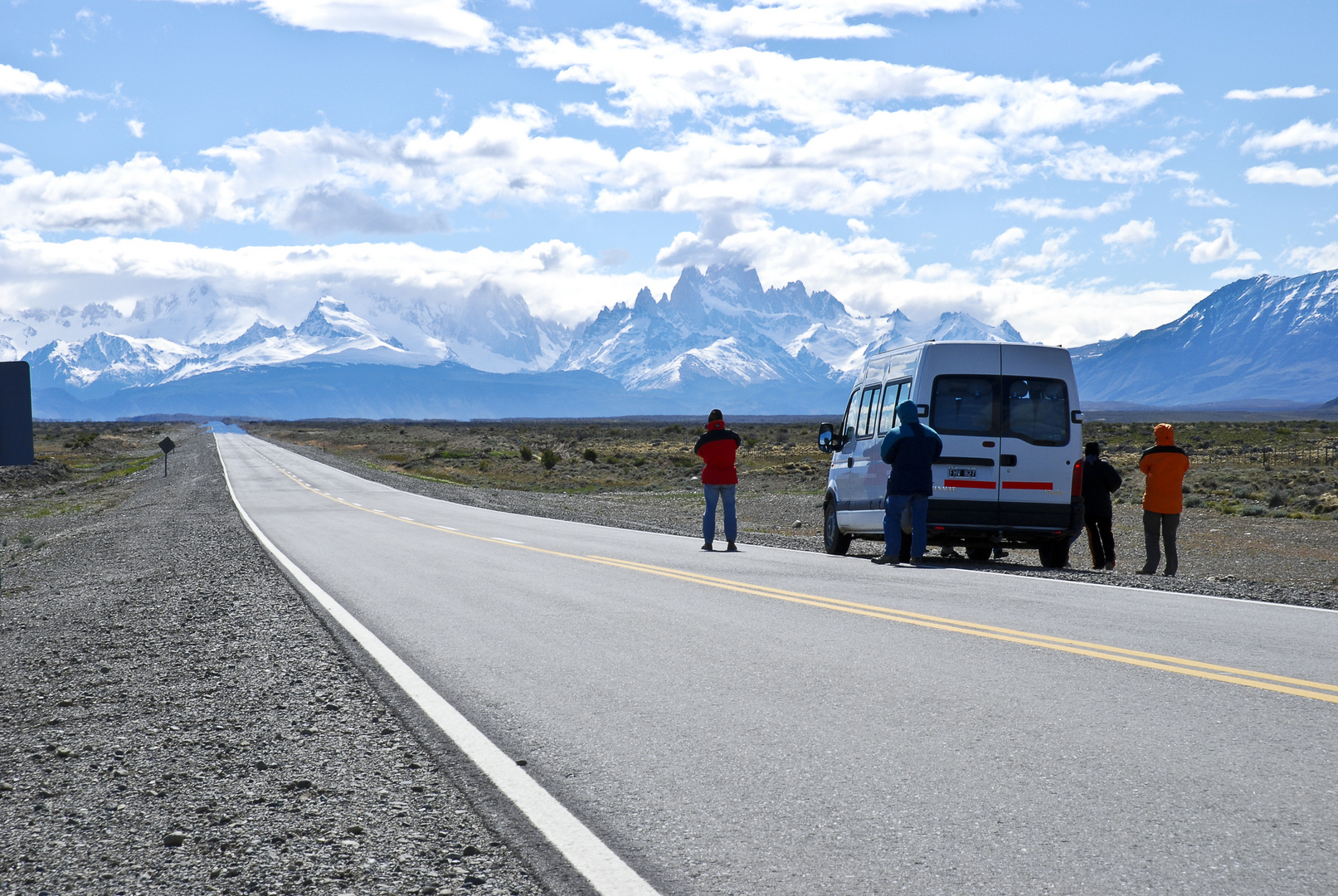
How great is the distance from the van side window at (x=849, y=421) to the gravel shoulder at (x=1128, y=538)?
1.70m

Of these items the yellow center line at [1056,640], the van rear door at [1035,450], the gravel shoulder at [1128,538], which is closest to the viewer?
the yellow center line at [1056,640]

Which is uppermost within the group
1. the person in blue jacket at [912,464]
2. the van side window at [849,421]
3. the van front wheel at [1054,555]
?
the van side window at [849,421]

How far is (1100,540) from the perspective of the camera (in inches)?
576

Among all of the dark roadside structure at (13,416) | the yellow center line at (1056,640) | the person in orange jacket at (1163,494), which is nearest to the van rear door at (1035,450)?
the person in orange jacket at (1163,494)

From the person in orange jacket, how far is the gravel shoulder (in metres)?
0.64

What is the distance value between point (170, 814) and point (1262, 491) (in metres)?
32.0

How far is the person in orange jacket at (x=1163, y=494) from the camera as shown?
13.4 m

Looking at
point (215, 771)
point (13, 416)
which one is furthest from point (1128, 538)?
point (215, 771)

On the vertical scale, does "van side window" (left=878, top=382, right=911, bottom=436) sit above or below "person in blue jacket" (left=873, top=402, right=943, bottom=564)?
above

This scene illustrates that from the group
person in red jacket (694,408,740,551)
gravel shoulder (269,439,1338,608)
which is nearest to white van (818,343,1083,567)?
gravel shoulder (269,439,1338,608)

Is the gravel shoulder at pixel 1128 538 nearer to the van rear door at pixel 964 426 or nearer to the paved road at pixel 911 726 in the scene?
the van rear door at pixel 964 426

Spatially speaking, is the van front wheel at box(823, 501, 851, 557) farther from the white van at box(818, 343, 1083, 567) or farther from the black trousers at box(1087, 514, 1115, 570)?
the black trousers at box(1087, 514, 1115, 570)

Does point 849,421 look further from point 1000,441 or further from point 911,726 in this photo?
point 911,726

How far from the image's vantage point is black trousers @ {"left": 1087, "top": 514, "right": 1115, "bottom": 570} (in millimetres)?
14492
